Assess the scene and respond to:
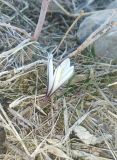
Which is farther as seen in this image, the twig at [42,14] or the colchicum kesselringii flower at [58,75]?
the twig at [42,14]

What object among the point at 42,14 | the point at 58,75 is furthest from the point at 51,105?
the point at 42,14

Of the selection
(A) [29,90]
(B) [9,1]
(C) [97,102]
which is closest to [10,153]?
(A) [29,90]

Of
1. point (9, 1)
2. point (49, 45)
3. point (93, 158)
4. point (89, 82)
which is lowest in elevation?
point (93, 158)

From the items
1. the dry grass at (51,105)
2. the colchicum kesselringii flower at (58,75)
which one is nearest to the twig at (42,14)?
the dry grass at (51,105)

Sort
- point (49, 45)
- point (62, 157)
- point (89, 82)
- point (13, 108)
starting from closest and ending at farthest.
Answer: point (62, 157) → point (13, 108) → point (89, 82) → point (49, 45)

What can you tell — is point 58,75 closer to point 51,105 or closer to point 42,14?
point 51,105

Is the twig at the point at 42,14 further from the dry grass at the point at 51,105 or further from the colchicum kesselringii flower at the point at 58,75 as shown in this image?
the colchicum kesselringii flower at the point at 58,75

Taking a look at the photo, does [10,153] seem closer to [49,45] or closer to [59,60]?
[59,60]
